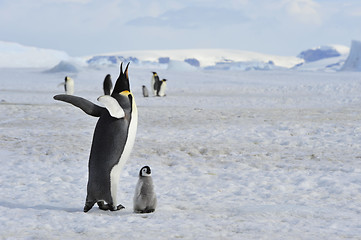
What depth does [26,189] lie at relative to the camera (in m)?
4.70

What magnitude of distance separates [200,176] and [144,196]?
1.83 metres

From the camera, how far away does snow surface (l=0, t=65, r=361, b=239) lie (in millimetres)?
3453

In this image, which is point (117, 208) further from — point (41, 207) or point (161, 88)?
point (161, 88)

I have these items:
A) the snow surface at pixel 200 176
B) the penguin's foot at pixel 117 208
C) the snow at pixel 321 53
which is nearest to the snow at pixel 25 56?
the snow surface at pixel 200 176

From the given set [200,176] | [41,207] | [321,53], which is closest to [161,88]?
[200,176]

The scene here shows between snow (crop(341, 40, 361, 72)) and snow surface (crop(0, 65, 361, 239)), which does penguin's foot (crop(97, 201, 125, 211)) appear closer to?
snow surface (crop(0, 65, 361, 239))

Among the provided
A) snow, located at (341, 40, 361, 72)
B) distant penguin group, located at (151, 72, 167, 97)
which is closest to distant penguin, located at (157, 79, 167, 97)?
distant penguin group, located at (151, 72, 167, 97)

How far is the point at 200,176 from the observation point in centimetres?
556

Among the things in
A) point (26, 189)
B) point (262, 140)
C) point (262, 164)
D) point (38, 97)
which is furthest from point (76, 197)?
point (38, 97)

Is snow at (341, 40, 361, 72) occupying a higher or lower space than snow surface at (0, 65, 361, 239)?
higher

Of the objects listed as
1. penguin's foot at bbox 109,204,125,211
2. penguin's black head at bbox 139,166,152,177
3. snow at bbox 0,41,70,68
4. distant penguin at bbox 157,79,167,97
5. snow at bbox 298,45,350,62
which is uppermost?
snow at bbox 298,45,350,62

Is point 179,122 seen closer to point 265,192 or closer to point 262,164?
point 262,164

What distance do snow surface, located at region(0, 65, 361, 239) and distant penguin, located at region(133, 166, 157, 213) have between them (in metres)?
0.10

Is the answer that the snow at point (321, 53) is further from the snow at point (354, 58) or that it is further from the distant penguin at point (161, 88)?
the distant penguin at point (161, 88)
